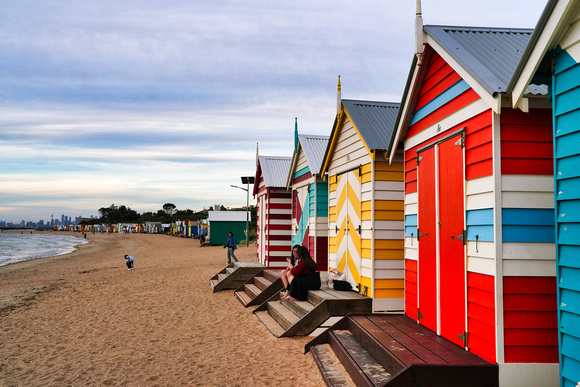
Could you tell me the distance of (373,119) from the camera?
902 centimetres

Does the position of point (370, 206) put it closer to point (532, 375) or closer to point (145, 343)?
point (532, 375)

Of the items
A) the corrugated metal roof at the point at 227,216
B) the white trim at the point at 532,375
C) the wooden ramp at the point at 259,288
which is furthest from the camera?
the corrugated metal roof at the point at 227,216

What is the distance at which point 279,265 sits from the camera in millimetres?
15953

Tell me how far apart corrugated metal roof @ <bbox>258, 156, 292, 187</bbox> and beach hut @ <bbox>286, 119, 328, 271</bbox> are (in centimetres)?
59

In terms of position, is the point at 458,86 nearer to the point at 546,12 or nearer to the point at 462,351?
the point at 546,12

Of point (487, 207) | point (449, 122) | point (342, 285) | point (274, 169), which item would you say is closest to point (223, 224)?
point (274, 169)

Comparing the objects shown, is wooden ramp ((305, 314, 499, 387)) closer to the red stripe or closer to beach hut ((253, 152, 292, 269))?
the red stripe

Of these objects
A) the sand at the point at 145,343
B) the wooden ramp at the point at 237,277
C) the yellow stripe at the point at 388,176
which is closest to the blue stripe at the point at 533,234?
the sand at the point at 145,343

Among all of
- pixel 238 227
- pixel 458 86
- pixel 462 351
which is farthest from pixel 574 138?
pixel 238 227

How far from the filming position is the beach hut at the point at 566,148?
351cm

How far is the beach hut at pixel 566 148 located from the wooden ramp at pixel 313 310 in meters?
4.23

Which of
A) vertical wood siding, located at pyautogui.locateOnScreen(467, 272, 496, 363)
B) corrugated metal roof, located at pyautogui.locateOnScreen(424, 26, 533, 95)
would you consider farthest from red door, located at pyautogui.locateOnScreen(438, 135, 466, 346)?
corrugated metal roof, located at pyautogui.locateOnScreen(424, 26, 533, 95)

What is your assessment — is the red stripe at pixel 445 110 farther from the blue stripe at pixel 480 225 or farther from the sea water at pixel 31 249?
the sea water at pixel 31 249

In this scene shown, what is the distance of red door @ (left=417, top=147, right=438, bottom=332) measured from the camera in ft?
19.8
